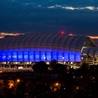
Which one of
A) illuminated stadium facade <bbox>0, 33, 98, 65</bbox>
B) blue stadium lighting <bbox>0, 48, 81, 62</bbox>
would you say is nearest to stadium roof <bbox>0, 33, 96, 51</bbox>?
illuminated stadium facade <bbox>0, 33, 98, 65</bbox>

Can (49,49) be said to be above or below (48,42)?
below

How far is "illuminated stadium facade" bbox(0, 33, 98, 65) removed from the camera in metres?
90.8

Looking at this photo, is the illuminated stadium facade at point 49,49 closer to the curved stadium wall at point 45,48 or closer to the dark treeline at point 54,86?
the curved stadium wall at point 45,48

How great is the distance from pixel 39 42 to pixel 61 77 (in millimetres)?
35083

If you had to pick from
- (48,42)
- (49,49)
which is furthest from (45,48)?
(48,42)

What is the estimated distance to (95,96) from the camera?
4350 cm

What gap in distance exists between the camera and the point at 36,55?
93.8m

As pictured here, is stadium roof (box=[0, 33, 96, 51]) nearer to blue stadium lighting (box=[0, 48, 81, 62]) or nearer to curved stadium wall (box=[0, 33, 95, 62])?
curved stadium wall (box=[0, 33, 95, 62])

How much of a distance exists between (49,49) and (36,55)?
8.93 feet

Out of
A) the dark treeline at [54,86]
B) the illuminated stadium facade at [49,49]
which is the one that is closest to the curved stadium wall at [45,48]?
the illuminated stadium facade at [49,49]

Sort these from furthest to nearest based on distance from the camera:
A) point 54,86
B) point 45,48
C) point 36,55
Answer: point 36,55
point 45,48
point 54,86

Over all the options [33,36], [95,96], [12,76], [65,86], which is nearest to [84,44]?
[33,36]

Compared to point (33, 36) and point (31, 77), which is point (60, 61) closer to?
point (33, 36)

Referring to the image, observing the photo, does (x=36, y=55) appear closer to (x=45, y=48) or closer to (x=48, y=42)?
(x=45, y=48)
